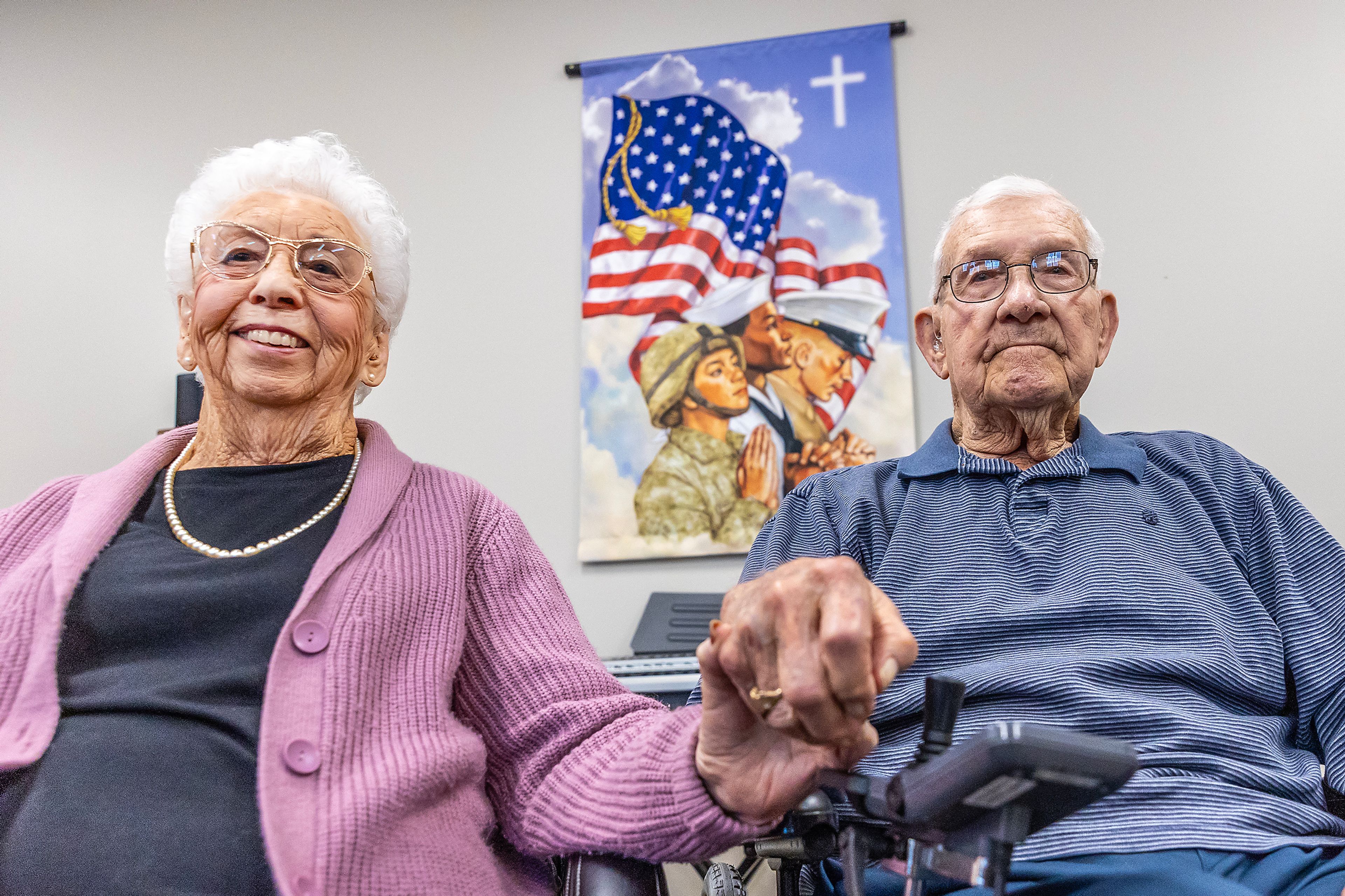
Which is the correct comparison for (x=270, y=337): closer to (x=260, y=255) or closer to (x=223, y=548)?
(x=260, y=255)

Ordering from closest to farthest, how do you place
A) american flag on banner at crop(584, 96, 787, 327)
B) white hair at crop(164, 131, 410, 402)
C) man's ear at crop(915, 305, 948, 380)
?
white hair at crop(164, 131, 410, 402)
man's ear at crop(915, 305, 948, 380)
american flag on banner at crop(584, 96, 787, 327)

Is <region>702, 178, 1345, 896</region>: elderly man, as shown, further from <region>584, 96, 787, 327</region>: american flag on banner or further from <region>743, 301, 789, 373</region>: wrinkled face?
<region>584, 96, 787, 327</region>: american flag on banner

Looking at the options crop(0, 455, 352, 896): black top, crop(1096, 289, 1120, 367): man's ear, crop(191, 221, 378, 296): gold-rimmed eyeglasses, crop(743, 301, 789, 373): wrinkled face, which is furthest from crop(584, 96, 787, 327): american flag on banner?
crop(0, 455, 352, 896): black top

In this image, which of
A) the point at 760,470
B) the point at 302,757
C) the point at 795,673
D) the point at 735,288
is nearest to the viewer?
the point at 795,673

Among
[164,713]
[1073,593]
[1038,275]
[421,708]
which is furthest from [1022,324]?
[164,713]

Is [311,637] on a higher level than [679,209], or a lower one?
lower

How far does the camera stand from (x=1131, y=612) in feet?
4.31

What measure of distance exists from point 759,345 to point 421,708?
71.9 inches

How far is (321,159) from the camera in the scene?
1.52m

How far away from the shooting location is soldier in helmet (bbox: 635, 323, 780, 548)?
2699 mm

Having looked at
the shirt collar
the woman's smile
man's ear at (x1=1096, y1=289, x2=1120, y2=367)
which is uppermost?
man's ear at (x1=1096, y1=289, x2=1120, y2=367)

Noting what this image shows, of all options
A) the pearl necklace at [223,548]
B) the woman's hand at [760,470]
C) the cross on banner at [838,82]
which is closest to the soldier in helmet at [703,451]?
the woman's hand at [760,470]

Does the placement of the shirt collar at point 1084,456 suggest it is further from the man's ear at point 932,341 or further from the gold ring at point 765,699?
the gold ring at point 765,699

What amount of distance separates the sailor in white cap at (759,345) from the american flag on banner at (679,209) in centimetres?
3
